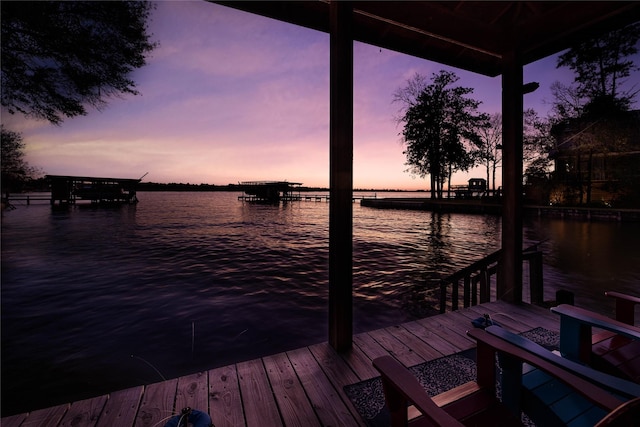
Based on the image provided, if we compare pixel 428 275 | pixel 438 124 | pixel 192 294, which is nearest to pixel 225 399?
pixel 192 294

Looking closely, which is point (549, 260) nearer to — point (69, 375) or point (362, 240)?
point (362, 240)

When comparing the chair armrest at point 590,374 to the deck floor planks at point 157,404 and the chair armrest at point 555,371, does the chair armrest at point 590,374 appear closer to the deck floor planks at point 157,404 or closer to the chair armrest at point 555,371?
the chair armrest at point 555,371

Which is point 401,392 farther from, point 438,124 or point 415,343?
point 438,124

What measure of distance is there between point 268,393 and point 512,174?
4.17m

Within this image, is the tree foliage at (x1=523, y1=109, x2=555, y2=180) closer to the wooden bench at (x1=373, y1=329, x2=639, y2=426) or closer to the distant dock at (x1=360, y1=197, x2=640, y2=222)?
the distant dock at (x1=360, y1=197, x2=640, y2=222)

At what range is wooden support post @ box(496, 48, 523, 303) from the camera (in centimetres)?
381

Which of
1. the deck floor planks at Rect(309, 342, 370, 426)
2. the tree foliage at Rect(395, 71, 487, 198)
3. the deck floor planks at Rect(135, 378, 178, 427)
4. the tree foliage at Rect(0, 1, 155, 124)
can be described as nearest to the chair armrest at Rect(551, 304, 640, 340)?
the deck floor planks at Rect(309, 342, 370, 426)

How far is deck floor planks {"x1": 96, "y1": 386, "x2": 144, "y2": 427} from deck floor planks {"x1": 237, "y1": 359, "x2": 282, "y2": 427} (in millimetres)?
833

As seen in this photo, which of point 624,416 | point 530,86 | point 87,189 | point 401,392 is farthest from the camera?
point 87,189

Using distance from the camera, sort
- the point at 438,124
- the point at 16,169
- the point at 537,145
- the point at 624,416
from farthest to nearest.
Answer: the point at 438,124 → the point at 537,145 → the point at 16,169 → the point at 624,416

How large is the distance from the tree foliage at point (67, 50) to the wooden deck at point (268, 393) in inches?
294

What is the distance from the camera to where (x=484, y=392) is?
163cm

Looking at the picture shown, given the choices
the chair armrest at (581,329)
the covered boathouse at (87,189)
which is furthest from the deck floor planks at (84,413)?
the covered boathouse at (87,189)

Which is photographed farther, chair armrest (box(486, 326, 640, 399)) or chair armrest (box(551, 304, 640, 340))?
Result: chair armrest (box(551, 304, 640, 340))
